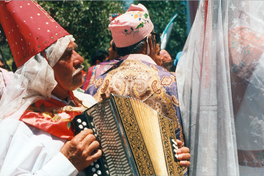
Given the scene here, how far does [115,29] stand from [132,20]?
20 centimetres

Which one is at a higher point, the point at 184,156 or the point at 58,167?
the point at 58,167

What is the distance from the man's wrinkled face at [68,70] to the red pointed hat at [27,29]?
0.14 m

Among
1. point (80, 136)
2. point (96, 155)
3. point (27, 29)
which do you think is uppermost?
point (27, 29)

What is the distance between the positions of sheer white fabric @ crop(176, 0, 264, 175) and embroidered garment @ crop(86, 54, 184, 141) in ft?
0.75

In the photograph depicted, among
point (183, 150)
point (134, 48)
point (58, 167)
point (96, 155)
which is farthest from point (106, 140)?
point (134, 48)

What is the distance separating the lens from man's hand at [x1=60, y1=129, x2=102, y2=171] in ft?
5.44

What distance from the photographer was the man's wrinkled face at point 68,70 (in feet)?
6.15

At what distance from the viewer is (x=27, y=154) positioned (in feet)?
5.17

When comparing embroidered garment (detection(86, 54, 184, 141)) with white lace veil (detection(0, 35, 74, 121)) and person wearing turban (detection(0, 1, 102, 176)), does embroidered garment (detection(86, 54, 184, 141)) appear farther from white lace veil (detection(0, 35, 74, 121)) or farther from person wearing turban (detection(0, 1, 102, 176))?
white lace veil (detection(0, 35, 74, 121))

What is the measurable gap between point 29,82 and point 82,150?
605mm

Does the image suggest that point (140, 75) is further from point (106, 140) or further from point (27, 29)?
point (27, 29)

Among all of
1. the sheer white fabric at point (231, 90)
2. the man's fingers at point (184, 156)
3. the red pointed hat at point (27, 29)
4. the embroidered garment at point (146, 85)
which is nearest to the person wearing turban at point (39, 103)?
the red pointed hat at point (27, 29)

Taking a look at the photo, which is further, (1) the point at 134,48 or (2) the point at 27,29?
(1) the point at 134,48

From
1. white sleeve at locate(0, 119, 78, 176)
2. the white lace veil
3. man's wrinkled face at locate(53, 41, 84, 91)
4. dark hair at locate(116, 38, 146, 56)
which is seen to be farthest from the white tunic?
dark hair at locate(116, 38, 146, 56)
